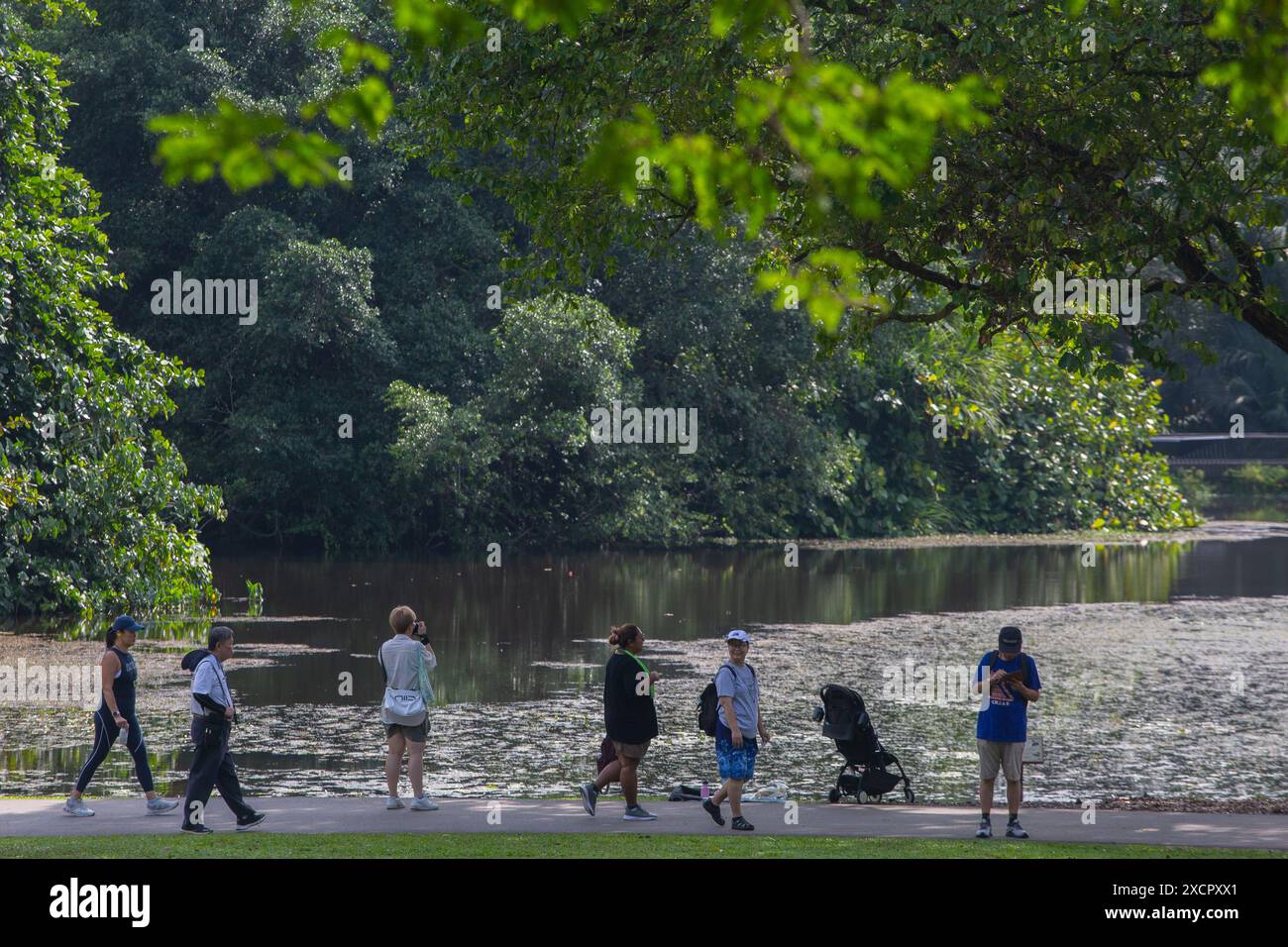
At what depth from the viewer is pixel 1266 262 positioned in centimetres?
1538

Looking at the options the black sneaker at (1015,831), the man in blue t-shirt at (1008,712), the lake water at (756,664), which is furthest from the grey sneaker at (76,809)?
the black sneaker at (1015,831)

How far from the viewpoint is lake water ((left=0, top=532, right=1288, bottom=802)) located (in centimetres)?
1508

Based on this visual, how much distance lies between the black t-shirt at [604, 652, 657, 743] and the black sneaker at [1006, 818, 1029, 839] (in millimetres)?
2667

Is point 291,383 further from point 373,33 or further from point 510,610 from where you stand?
point 510,610

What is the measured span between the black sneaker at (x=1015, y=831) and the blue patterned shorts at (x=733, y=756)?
1851 mm

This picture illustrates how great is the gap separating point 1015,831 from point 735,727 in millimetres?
2067

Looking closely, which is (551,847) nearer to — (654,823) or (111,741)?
(654,823)

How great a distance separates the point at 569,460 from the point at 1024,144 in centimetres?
2498

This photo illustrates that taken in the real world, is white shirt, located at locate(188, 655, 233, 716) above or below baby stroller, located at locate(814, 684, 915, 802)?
above

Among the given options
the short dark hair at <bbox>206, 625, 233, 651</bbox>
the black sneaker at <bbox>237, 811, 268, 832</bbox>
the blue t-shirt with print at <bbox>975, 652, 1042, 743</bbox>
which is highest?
the short dark hair at <bbox>206, 625, 233, 651</bbox>

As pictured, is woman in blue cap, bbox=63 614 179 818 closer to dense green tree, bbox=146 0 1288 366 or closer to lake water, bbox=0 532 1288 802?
lake water, bbox=0 532 1288 802

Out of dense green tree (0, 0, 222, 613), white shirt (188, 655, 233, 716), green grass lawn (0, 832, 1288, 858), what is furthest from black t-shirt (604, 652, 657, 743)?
dense green tree (0, 0, 222, 613)

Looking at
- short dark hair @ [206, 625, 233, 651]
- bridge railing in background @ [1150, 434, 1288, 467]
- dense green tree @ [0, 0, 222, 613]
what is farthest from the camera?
bridge railing in background @ [1150, 434, 1288, 467]

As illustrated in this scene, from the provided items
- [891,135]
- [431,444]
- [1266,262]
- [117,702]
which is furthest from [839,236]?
[431,444]
